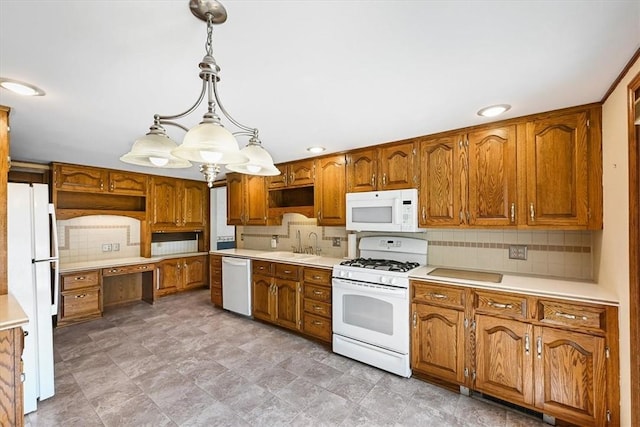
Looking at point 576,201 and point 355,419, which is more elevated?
point 576,201

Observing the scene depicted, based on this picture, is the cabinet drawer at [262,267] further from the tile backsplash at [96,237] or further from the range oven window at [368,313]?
the tile backsplash at [96,237]

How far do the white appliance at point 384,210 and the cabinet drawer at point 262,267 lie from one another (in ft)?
3.95

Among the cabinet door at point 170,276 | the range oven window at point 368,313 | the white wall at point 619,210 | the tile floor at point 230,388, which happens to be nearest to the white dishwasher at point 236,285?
the tile floor at point 230,388

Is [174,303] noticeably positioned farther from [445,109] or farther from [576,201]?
[576,201]

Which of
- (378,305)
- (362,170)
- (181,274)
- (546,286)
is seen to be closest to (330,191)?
(362,170)

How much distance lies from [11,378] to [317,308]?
2.30 meters

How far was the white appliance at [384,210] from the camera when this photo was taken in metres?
2.67

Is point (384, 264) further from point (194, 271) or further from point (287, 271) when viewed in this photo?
point (194, 271)

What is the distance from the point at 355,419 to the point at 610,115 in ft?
8.65

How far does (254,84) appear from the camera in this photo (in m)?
1.62

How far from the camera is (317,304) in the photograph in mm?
3088

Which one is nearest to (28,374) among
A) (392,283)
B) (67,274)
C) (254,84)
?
(67,274)

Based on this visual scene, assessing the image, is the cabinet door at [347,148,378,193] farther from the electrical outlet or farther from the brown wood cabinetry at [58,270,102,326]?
the brown wood cabinetry at [58,270,102,326]

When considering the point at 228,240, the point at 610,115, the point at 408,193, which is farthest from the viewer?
the point at 228,240
